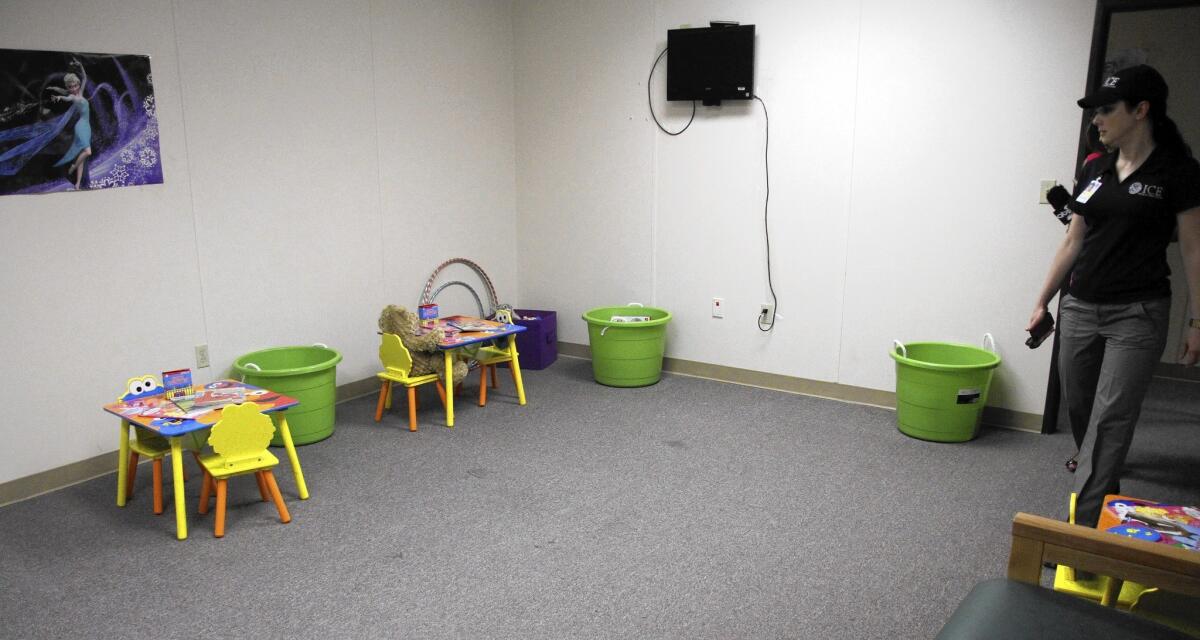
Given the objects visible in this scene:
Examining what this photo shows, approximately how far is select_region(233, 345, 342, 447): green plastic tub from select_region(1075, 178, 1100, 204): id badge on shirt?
9.88ft

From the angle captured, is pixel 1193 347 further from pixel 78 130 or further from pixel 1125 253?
pixel 78 130

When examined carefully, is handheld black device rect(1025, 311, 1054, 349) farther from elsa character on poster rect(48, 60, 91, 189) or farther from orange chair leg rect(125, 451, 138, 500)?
elsa character on poster rect(48, 60, 91, 189)

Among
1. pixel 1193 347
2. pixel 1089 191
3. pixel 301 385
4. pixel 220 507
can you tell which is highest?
pixel 1089 191

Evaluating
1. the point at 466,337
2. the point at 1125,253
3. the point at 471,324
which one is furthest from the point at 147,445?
the point at 1125,253

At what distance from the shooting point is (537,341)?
16.2ft

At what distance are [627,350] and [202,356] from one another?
2163mm

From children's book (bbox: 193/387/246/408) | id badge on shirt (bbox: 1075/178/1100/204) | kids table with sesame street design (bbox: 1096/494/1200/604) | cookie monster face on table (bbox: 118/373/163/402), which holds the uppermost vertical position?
id badge on shirt (bbox: 1075/178/1100/204)

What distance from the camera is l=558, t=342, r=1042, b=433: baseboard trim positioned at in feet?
12.6

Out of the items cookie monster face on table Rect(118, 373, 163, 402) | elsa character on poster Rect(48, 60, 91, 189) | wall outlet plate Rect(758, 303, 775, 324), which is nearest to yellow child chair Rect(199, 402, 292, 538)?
cookie monster face on table Rect(118, 373, 163, 402)

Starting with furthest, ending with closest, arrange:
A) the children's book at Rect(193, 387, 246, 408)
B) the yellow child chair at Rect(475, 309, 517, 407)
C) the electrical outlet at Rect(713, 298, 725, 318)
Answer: the electrical outlet at Rect(713, 298, 725, 318) < the yellow child chair at Rect(475, 309, 517, 407) < the children's book at Rect(193, 387, 246, 408)

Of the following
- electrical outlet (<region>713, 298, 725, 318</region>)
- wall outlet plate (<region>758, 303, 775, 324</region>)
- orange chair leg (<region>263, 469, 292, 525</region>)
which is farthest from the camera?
electrical outlet (<region>713, 298, 725, 318</region>)

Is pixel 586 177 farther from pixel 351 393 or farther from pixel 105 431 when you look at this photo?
pixel 105 431

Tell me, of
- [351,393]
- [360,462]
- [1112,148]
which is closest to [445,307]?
[351,393]

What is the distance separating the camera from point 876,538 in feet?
9.11
